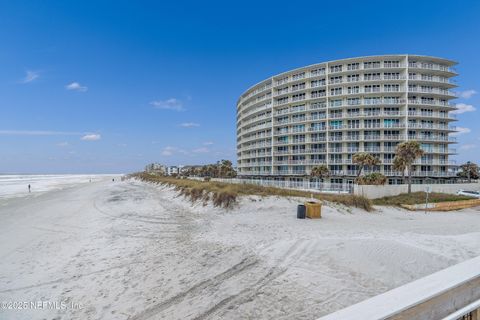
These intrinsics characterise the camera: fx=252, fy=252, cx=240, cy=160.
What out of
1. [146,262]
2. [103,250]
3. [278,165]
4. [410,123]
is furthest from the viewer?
[278,165]

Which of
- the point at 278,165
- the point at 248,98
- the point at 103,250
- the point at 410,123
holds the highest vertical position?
the point at 248,98

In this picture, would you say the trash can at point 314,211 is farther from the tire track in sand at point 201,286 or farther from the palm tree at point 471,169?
the palm tree at point 471,169

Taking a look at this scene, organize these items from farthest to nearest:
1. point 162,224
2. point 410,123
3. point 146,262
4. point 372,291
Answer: point 410,123 < point 162,224 < point 146,262 < point 372,291

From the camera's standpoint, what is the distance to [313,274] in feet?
26.1

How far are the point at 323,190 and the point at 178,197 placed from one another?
1795cm

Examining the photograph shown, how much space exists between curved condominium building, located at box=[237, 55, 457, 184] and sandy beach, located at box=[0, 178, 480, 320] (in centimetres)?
3574

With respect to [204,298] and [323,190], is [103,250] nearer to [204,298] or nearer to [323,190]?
[204,298]

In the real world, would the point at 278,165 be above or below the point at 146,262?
above

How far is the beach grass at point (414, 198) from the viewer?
2825 cm

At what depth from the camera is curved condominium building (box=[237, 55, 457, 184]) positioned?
48375mm

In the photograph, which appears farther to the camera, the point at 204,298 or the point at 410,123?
the point at 410,123

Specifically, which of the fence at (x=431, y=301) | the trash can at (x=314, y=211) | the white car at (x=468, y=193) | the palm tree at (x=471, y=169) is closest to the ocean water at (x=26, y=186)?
the trash can at (x=314, y=211)

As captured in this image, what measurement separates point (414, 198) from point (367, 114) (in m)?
23.5

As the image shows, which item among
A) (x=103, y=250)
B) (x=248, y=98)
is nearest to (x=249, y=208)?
(x=103, y=250)
